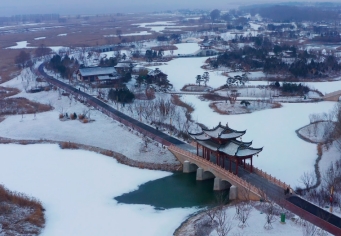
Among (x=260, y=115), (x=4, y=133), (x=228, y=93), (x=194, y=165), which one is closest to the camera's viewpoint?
(x=194, y=165)

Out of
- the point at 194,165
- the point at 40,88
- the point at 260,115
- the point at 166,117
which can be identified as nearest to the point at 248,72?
the point at 260,115

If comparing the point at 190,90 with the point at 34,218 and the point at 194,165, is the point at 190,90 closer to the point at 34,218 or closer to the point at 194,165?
the point at 194,165

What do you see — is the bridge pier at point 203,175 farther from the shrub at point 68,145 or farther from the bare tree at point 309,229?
the shrub at point 68,145

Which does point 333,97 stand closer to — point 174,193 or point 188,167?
point 188,167

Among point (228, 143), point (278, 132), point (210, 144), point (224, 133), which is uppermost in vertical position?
point (224, 133)

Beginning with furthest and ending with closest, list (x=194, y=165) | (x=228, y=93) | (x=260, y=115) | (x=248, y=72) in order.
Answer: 1. (x=248, y=72)
2. (x=228, y=93)
3. (x=260, y=115)
4. (x=194, y=165)

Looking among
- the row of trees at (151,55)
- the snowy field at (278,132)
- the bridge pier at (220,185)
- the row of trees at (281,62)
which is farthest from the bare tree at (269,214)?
the row of trees at (151,55)

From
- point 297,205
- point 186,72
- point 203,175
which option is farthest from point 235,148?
point 186,72
